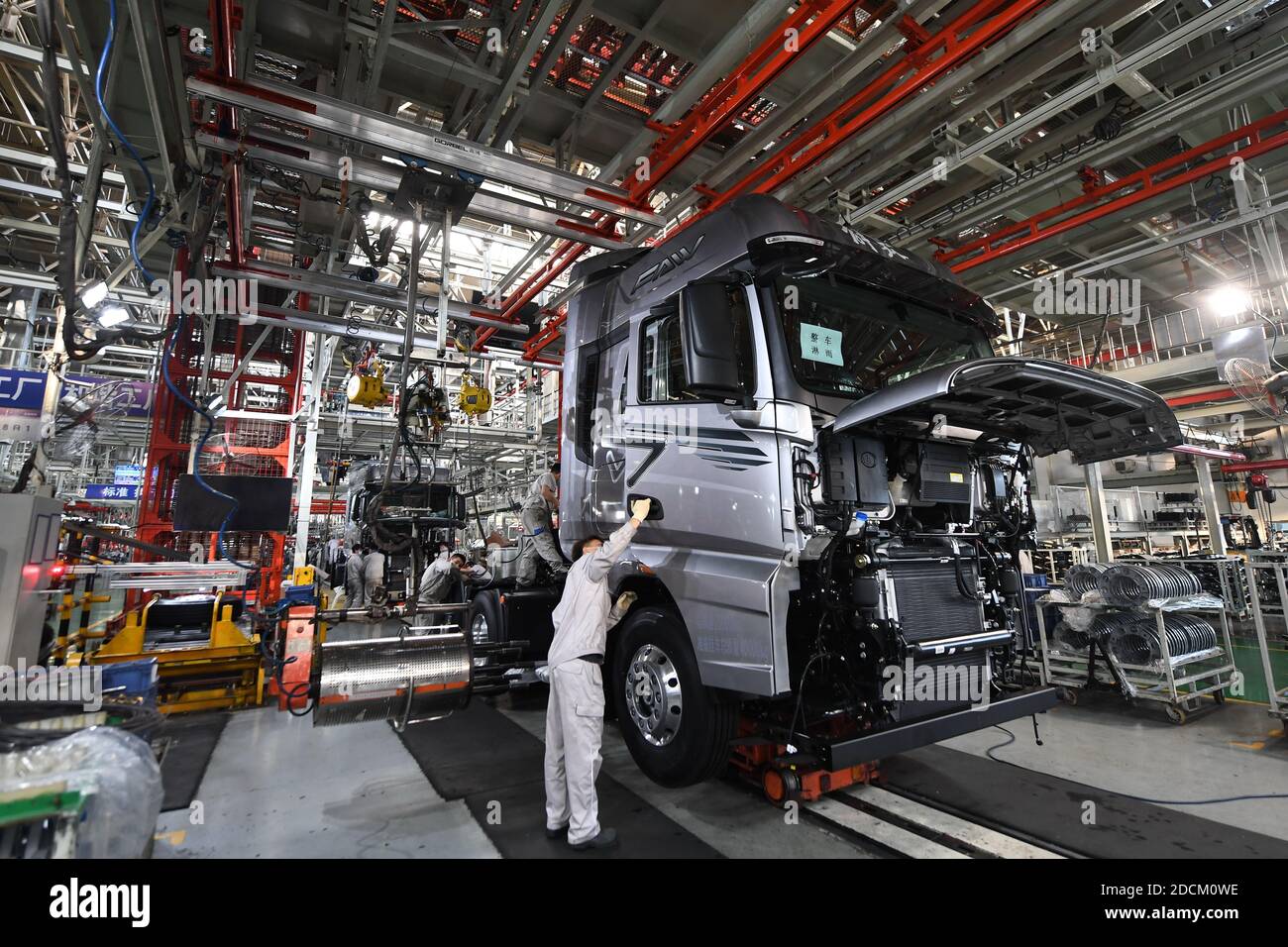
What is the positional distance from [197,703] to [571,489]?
4.00 m

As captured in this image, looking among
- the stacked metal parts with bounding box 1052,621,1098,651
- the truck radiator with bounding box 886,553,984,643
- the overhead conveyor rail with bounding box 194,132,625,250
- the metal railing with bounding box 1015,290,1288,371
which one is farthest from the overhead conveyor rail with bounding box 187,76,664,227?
the metal railing with bounding box 1015,290,1288,371

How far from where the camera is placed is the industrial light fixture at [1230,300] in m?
6.94

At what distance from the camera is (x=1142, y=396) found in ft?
9.90

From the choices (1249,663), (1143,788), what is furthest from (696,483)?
(1249,663)

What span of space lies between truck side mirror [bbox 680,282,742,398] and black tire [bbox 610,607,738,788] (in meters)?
1.30

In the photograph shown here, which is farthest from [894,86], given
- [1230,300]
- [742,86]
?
[1230,300]

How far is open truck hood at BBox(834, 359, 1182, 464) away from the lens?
259 centimetres

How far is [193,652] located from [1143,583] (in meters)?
8.70

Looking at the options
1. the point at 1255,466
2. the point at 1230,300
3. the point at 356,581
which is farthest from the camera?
the point at 1255,466

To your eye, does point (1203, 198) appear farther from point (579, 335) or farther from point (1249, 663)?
point (579, 335)

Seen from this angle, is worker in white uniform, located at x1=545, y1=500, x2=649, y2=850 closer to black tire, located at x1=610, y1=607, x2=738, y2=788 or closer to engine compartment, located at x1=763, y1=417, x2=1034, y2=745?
black tire, located at x1=610, y1=607, x2=738, y2=788

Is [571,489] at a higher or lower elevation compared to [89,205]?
lower

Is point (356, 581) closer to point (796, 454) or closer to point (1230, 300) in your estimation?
point (796, 454)

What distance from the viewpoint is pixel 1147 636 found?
5348 millimetres
